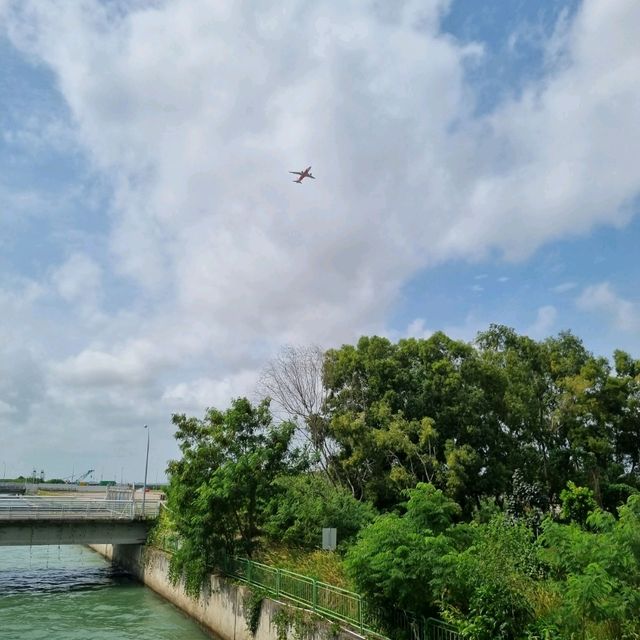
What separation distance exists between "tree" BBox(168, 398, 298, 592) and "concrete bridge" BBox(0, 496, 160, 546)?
9279mm

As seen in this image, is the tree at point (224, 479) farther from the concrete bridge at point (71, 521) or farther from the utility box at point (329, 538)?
the concrete bridge at point (71, 521)

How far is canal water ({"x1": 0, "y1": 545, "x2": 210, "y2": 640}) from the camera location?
66.6 feet

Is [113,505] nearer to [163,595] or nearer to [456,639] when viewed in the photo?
[163,595]

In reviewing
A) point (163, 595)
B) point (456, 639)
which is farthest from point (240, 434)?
point (456, 639)

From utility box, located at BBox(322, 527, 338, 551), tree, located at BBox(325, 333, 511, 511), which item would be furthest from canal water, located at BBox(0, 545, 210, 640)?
tree, located at BBox(325, 333, 511, 511)

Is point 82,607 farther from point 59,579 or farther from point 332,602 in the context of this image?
point 332,602

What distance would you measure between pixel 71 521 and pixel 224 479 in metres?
14.1

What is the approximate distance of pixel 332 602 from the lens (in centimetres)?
1466

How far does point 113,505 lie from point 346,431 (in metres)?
13.8

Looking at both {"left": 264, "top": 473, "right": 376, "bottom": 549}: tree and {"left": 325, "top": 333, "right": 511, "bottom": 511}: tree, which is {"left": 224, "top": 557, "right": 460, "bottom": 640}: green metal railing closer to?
{"left": 264, "top": 473, "right": 376, "bottom": 549}: tree

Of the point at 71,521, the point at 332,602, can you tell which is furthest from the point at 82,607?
the point at 332,602

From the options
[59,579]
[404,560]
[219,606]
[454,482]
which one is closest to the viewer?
[404,560]

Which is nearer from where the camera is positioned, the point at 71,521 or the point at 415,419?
the point at 71,521

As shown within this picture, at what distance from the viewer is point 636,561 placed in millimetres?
10289
